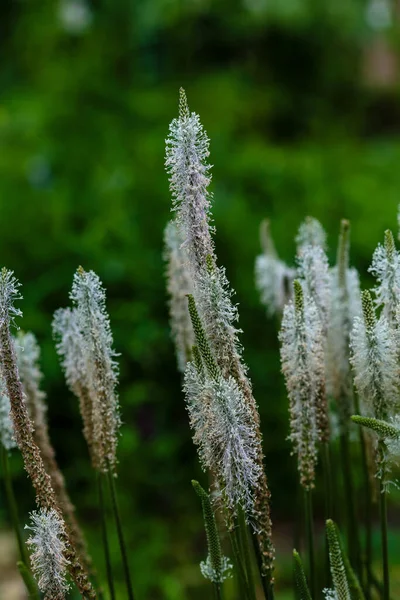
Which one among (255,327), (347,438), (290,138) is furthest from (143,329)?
(290,138)

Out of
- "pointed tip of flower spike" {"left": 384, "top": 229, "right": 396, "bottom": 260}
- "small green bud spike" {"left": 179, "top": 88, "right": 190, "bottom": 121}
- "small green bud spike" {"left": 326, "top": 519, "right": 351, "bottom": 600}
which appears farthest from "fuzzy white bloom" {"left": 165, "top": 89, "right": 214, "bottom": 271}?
"small green bud spike" {"left": 326, "top": 519, "right": 351, "bottom": 600}

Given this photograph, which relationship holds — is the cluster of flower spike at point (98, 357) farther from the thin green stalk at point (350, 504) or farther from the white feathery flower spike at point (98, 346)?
the thin green stalk at point (350, 504)

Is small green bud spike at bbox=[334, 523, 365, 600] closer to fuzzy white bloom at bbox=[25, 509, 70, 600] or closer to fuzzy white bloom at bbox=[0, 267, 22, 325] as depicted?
fuzzy white bloom at bbox=[25, 509, 70, 600]

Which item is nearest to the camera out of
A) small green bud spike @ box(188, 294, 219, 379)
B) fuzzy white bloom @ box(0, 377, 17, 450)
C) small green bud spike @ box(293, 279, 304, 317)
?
small green bud spike @ box(188, 294, 219, 379)

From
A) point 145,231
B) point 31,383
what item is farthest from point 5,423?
point 145,231

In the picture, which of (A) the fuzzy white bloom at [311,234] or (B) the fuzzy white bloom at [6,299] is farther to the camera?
(A) the fuzzy white bloom at [311,234]

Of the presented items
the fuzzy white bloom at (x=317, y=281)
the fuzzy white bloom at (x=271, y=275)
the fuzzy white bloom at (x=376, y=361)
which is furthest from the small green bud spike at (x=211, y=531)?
the fuzzy white bloom at (x=271, y=275)

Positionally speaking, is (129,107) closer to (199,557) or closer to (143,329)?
(143,329)
